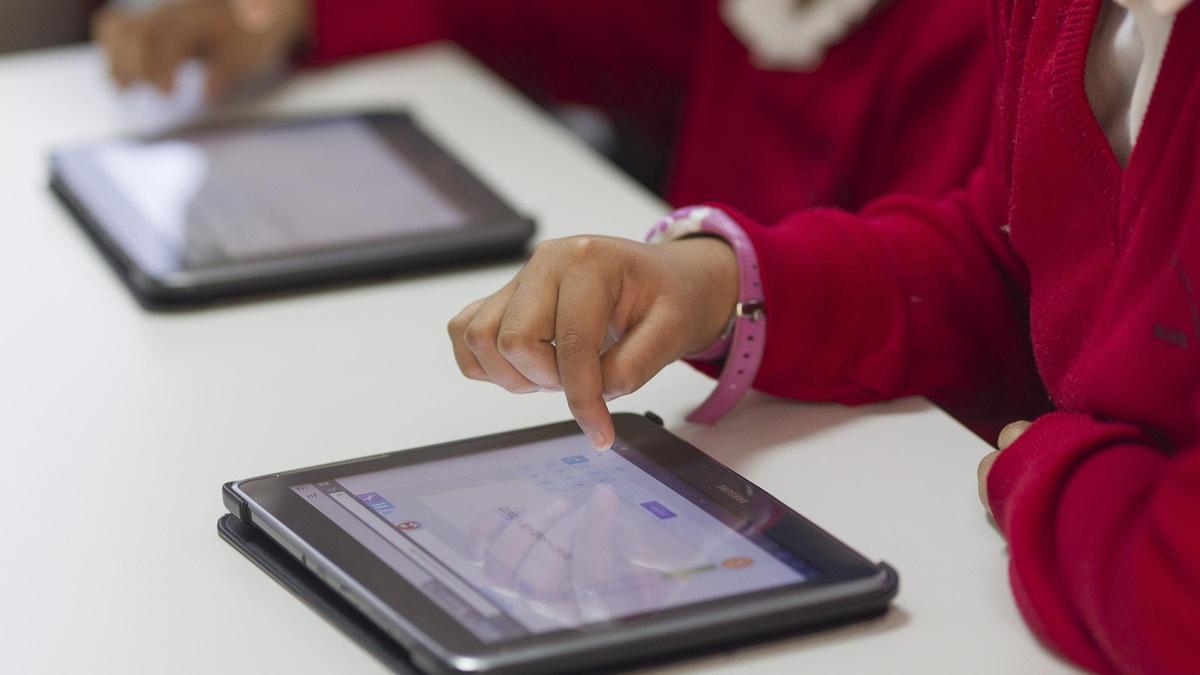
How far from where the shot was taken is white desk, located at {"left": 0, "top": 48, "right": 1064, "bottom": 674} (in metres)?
0.50

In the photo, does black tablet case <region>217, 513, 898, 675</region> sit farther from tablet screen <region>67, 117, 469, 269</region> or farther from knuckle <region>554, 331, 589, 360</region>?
tablet screen <region>67, 117, 469, 269</region>

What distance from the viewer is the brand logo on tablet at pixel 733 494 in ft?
1.81

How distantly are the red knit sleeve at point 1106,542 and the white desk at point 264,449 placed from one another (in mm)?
18

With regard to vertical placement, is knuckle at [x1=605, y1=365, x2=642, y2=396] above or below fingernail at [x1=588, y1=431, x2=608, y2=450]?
above

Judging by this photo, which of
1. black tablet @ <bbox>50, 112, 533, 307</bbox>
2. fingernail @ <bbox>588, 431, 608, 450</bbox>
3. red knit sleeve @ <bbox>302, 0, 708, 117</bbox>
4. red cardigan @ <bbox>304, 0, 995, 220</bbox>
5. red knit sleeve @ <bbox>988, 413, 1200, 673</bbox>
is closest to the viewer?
red knit sleeve @ <bbox>988, 413, 1200, 673</bbox>

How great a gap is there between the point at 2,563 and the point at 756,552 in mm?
267

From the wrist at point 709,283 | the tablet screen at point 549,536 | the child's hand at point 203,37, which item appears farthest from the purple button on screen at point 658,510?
the child's hand at point 203,37

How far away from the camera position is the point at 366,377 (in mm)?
687

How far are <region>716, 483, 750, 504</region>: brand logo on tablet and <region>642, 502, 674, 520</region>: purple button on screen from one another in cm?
3

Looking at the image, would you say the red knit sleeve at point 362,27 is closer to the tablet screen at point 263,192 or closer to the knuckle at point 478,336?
the tablet screen at point 263,192

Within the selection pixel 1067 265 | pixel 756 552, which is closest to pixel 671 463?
pixel 756 552

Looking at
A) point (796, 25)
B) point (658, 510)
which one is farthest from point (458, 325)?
point (796, 25)

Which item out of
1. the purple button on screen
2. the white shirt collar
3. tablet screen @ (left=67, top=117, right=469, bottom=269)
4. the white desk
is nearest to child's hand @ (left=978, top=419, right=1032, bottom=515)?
the white desk

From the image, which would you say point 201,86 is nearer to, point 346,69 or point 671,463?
point 346,69
